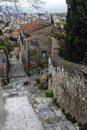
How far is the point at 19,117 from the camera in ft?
51.3

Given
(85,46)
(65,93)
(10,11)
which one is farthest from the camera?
(85,46)

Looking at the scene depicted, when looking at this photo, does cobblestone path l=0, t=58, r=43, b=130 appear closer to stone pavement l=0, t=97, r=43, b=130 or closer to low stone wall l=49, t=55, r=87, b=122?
stone pavement l=0, t=97, r=43, b=130

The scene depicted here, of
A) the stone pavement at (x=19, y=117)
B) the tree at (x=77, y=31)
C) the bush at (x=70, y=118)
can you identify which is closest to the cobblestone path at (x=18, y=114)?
the stone pavement at (x=19, y=117)

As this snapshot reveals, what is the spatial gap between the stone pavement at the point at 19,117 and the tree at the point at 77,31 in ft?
11.4

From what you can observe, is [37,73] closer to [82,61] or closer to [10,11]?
[82,61]

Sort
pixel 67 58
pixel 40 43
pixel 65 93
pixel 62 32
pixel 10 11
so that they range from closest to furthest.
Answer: pixel 10 11
pixel 65 93
pixel 67 58
pixel 62 32
pixel 40 43

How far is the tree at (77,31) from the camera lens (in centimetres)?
1686

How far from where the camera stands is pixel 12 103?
1873cm

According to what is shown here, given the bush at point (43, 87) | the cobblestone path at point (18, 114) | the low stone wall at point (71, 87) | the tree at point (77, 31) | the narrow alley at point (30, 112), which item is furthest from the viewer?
the bush at point (43, 87)

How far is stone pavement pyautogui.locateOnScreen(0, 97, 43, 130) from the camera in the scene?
14188mm

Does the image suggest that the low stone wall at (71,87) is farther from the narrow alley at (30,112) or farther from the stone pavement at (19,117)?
the stone pavement at (19,117)

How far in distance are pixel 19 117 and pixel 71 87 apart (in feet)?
9.33

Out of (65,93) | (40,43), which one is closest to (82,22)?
(65,93)

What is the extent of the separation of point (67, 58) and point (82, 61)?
1.05m
